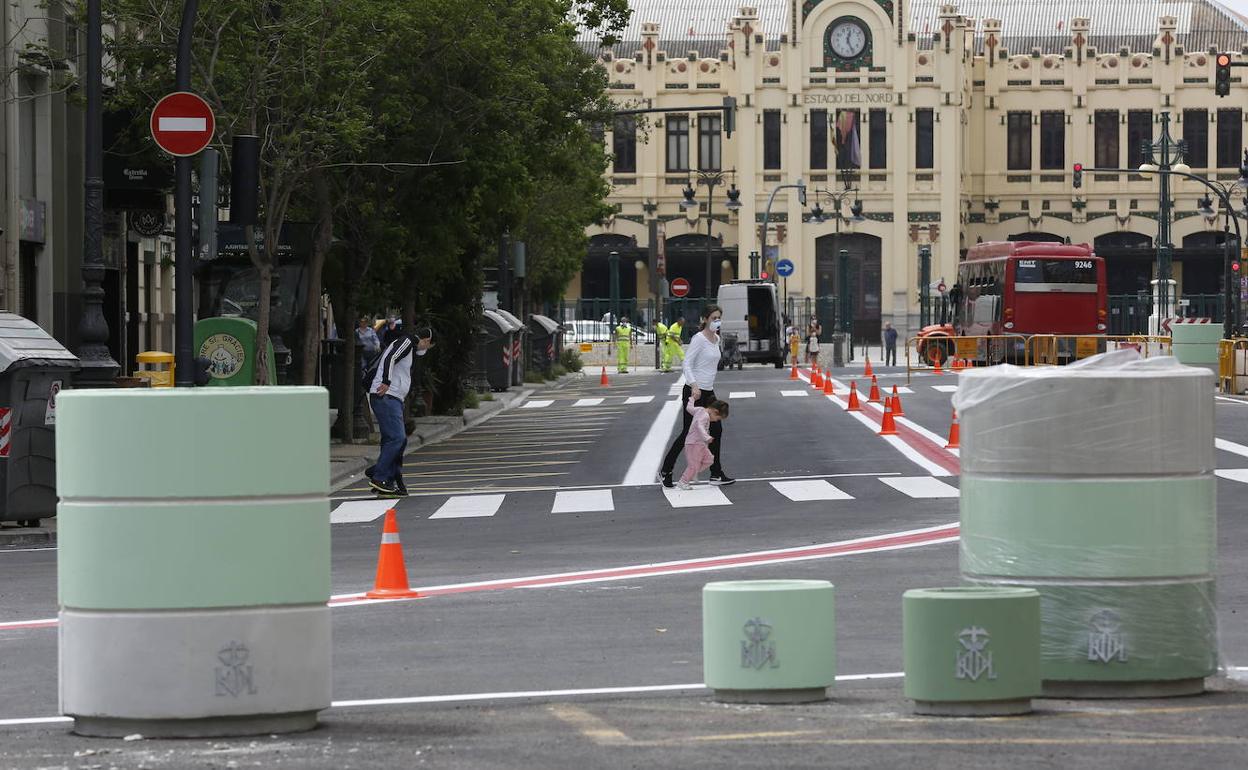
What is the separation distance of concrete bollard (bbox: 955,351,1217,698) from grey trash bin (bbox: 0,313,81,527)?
37.9ft

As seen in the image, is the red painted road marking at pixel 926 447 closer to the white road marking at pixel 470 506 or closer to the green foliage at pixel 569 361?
the white road marking at pixel 470 506

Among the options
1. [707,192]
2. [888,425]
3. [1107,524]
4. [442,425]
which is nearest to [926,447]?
[888,425]

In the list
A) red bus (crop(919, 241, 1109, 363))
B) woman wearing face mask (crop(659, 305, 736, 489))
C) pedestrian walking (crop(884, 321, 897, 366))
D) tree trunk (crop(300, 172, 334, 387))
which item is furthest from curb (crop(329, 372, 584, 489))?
pedestrian walking (crop(884, 321, 897, 366))

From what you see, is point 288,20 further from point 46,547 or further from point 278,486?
point 278,486

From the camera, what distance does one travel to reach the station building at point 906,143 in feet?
290

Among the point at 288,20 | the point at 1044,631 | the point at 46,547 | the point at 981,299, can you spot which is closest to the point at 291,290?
the point at 288,20

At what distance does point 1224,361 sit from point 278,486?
1467 inches

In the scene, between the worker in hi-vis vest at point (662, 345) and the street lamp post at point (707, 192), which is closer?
the worker in hi-vis vest at point (662, 345)

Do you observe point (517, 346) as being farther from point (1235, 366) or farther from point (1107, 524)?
point (1107, 524)

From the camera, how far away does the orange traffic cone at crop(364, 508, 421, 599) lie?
43.7 feet

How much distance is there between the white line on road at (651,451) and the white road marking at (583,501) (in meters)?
1.09

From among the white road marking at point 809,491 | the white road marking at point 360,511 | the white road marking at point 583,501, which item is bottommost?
the white road marking at point 360,511

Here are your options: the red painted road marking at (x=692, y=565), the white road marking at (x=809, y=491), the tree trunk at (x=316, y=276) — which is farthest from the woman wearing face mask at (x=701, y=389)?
the tree trunk at (x=316, y=276)

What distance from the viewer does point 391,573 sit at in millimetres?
13430
